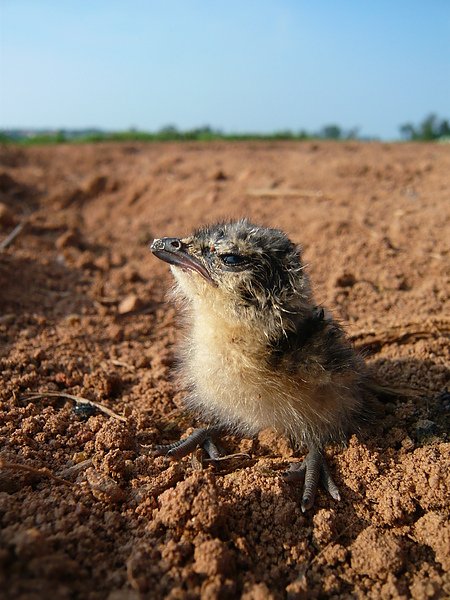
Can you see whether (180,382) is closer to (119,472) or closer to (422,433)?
(119,472)

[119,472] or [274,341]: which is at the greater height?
[274,341]

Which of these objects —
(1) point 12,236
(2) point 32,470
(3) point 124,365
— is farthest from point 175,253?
(1) point 12,236

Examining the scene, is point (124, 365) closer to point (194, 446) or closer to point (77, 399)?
point (77, 399)

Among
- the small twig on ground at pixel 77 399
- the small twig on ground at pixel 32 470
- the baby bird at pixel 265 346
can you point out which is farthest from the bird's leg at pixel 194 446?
the small twig on ground at pixel 32 470

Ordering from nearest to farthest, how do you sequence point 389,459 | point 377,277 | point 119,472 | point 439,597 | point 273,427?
point 439,597, point 119,472, point 389,459, point 273,427, point 377,277

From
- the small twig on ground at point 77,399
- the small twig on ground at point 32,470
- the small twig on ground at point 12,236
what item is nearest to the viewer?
the small twig on ground at point 32,470

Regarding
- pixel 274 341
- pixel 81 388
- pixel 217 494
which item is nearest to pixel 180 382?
pixel 81 388

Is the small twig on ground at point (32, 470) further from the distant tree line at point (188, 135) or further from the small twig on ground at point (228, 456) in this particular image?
the distant tree line at point (188, 135)
